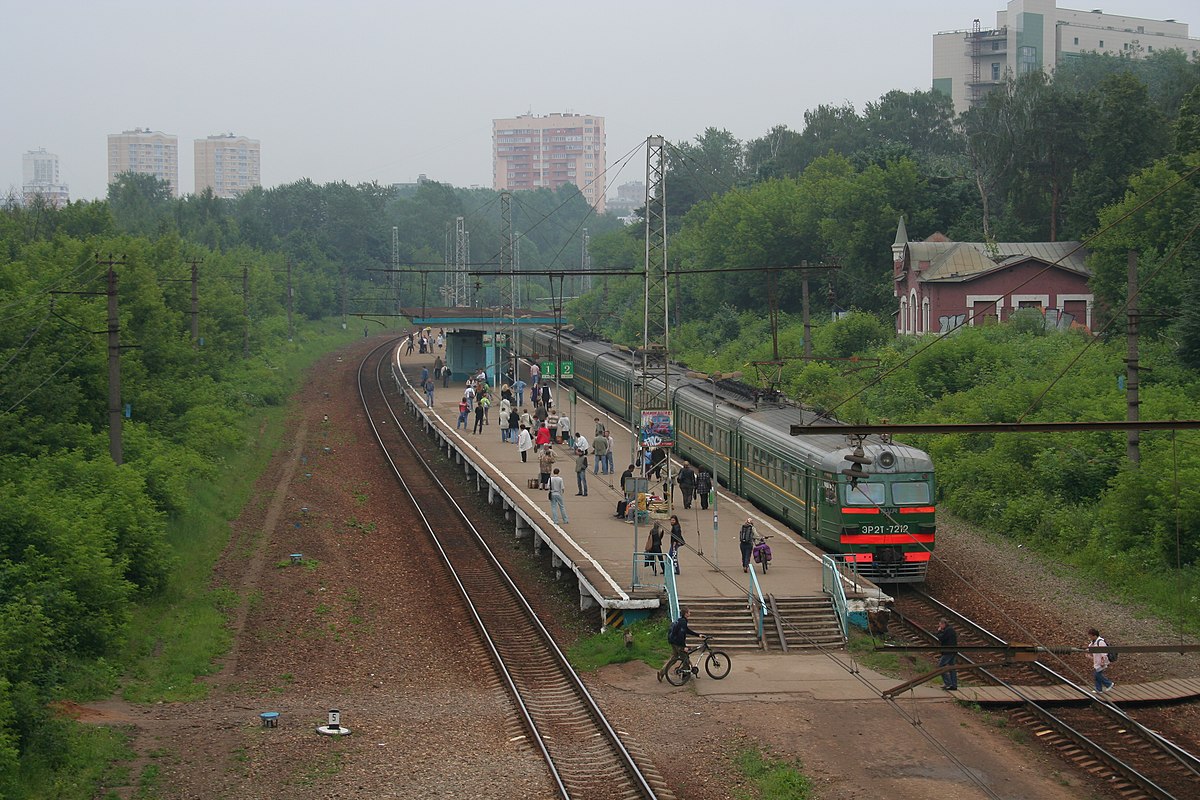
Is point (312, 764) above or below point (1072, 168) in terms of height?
below

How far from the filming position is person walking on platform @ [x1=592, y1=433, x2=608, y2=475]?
3700cm

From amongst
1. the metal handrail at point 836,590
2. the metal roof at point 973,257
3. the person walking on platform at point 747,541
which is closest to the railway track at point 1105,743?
the metal handrail at point 836,590

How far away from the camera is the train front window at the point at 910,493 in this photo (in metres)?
25.2

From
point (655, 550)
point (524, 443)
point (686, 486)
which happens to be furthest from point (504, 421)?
point (655, 550)

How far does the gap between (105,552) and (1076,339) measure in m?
32.6

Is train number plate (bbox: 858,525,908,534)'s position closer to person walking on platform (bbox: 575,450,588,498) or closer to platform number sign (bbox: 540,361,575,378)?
person walking on platform (bbox: 575,450,588,498)

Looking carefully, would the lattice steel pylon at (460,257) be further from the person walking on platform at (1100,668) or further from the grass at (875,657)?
the person walking on platform at (1100,668)

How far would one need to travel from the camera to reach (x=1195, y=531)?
2541cm

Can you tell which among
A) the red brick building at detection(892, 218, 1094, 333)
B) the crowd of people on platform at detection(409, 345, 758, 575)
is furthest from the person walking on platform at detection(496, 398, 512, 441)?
the red brick building at detection(892, 218, 1094, 333)

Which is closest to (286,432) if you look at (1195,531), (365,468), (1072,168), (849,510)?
(365,468)

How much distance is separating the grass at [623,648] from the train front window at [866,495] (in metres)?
4.83

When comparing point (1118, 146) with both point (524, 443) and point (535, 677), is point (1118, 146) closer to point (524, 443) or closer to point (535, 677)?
point (524, 443)

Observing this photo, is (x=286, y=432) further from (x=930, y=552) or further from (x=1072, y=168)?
(x=1072, y=168)

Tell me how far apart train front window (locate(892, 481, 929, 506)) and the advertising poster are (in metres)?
5.94
